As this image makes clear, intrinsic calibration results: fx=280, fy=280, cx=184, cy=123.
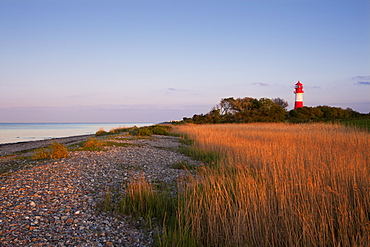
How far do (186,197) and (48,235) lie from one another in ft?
7.32

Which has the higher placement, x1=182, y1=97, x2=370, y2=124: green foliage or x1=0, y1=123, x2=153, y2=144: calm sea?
x1=182, y1=97, x2=370, y2=124: green foliage

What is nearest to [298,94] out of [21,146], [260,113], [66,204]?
[260,113]

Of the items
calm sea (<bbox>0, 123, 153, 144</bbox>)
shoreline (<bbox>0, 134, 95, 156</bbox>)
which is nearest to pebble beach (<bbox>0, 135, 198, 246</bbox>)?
shoreline (<bbox>0, 134, 95, 156</bbox>)

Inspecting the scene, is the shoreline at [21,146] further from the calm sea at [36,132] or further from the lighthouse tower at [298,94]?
the lighthouse tower at [298,94]

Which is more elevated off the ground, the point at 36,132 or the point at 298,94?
the point at 298,94

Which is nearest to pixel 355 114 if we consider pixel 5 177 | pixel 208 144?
pixel 208 144

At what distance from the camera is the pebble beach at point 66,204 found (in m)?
3.85

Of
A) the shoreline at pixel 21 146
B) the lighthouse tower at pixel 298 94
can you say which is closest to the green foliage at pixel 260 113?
the lighthouse tower at pixel 298 94

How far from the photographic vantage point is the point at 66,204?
498 cm

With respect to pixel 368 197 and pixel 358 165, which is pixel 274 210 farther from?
pixel 358 165

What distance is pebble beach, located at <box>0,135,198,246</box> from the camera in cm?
385

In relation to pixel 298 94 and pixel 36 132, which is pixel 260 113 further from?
pixel 36 132

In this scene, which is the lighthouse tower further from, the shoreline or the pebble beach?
the pebble beach

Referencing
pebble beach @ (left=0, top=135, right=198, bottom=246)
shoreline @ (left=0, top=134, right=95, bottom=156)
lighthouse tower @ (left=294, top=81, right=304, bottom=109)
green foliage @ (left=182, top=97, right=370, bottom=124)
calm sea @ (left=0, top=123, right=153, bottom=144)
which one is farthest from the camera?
lighthouse tower @ (left=294, top=81, right=304, bottom=109)
